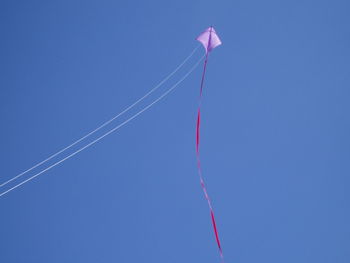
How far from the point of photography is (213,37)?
2730 mm

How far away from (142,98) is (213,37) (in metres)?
1.47

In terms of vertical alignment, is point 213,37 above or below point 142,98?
below

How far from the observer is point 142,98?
13.0 ft

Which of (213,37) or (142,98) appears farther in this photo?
(142,98)
